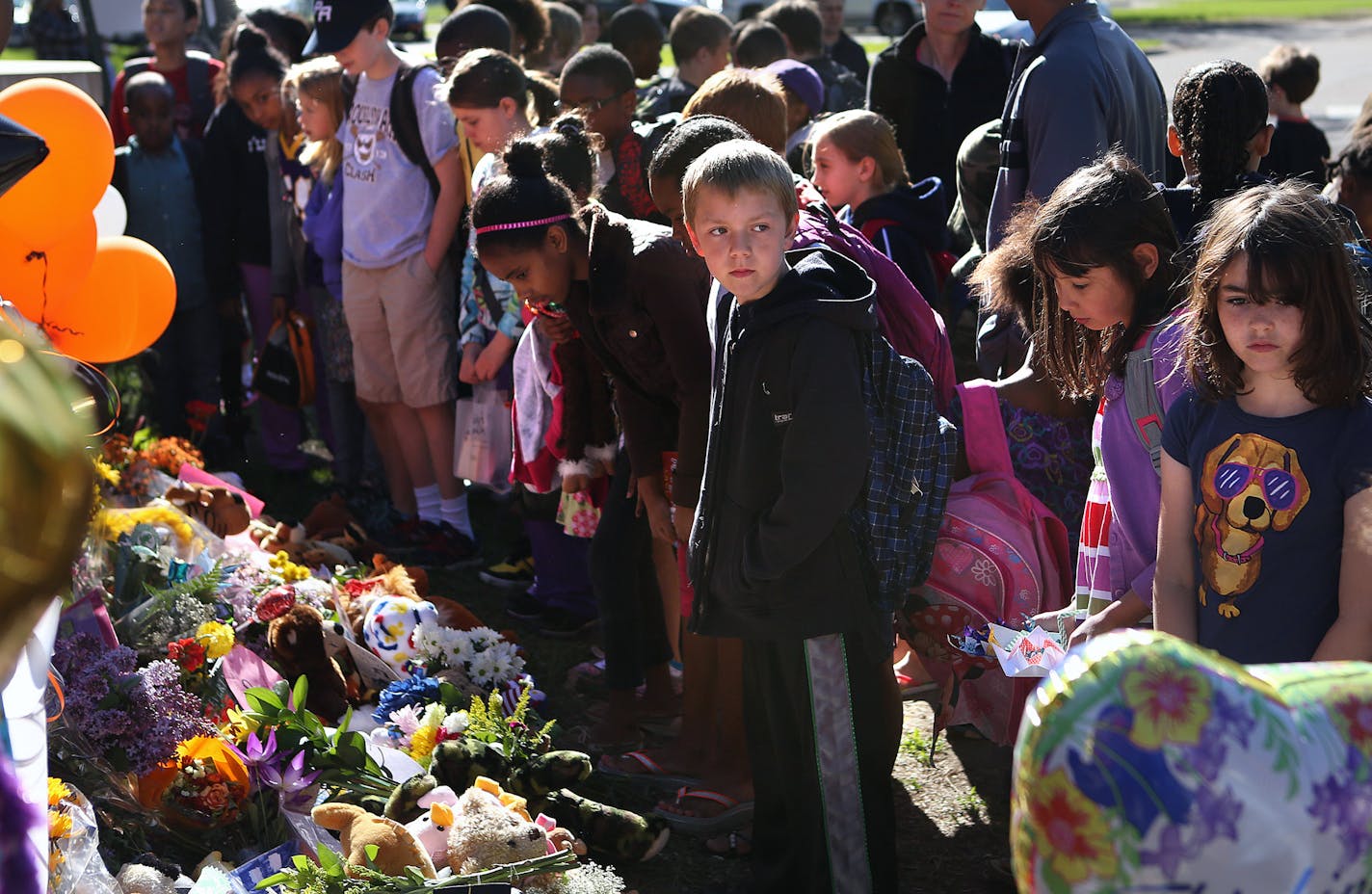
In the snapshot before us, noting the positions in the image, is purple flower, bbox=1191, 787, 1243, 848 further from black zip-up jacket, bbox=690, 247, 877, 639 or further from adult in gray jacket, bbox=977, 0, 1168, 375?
adult in gray jacket, bbox=977, 0, 1168, 375

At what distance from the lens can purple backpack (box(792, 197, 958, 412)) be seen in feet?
10.8

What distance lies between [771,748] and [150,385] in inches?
169

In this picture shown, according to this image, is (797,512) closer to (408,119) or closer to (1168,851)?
(1168,851)

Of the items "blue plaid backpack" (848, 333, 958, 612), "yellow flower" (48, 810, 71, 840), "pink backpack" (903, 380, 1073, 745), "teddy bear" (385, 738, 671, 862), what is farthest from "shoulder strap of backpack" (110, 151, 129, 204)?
"blue plaid backpack" (848, 333, 958, 612)

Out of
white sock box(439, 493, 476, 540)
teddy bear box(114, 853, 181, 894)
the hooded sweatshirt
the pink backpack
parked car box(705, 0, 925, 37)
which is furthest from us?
parked car box(705, 0, 925, 37)

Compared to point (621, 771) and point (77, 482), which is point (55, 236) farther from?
point (77, 482)

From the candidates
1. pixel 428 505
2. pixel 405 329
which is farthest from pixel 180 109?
A: pixel 428 505

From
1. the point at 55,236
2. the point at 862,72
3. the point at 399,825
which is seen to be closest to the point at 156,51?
the point at 862,72

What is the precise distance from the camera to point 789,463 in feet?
8.88

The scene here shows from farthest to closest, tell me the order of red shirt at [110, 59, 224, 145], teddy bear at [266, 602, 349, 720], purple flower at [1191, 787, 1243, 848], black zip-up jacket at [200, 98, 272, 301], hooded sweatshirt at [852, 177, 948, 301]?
red shirt at [110, 59, 224, 145], black zip-up jacket at [200, 98, 272, 301], hooded sweatshirt at [852, 177, 948, 301], teddy bear at [266, 602, 349, 720], purple flower at [1191, 787, 1243, 848]

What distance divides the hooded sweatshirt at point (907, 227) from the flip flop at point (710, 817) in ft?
5.18

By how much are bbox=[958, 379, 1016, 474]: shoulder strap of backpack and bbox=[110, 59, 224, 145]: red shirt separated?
504 centimetres

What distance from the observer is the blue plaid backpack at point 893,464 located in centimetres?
284

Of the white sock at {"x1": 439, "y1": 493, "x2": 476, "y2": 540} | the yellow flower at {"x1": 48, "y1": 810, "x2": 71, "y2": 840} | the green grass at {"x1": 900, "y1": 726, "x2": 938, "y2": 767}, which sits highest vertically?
the yellow flower at {"x1": 48, "y1": 810, "x2": 71, "y2": 840}
